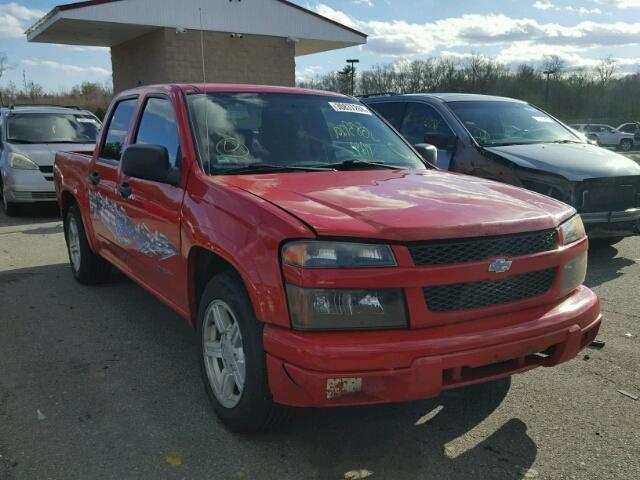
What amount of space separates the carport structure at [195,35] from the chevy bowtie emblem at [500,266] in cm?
1657

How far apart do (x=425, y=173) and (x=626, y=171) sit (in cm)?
361

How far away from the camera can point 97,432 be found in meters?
3.05

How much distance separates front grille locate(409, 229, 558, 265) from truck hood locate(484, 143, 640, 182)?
361 centimetres

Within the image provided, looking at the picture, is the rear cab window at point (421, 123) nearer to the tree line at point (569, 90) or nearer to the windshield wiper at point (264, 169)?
the windshield wiper at point (264, 169)

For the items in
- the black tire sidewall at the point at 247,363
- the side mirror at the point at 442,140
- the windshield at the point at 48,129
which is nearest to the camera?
the black tire sidewall at the point at 247,363

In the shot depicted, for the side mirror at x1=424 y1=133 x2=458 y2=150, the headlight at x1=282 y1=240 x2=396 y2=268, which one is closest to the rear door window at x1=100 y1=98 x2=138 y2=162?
the headlight at x1=282 y1=240 x2=396 y2=268

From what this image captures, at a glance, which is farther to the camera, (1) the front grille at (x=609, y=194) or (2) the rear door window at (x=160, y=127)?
(1) the front grille at (x=609, y=194)

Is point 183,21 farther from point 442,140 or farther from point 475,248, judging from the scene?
point 475,248

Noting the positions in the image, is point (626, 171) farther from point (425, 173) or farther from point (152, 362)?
point (152, 362)

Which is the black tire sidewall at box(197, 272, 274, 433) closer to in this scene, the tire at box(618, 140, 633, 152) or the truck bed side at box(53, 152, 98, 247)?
the truck bed side at box(53, 152, 98, 247)

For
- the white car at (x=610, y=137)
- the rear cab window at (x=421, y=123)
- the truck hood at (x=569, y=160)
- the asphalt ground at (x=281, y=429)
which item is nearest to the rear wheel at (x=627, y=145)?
the white car at (x=610, y=137)

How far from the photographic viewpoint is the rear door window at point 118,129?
4.63m

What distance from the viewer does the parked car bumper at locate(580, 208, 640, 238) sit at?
19.8 feet

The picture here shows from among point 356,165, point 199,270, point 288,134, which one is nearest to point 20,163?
point 288,134
